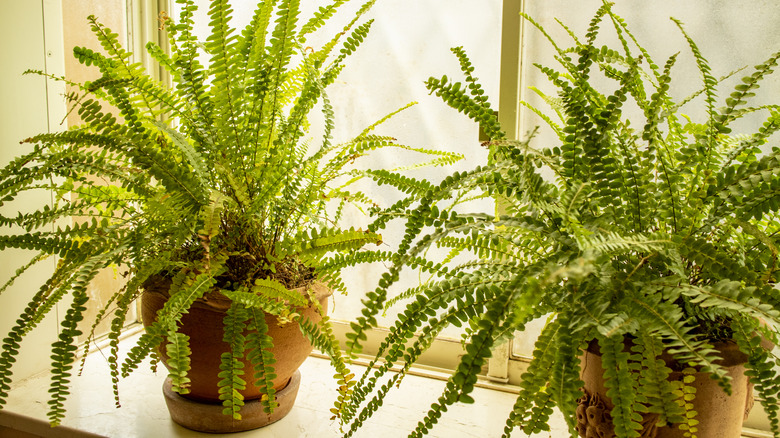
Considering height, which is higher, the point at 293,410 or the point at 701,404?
the point at 701,404

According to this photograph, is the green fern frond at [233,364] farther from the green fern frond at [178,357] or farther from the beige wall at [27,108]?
the beige wall at [27,108]

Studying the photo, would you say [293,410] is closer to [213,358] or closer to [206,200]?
[213,358]

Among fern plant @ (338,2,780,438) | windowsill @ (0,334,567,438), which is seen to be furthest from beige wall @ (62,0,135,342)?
fern plant @ (338,2,780,438)

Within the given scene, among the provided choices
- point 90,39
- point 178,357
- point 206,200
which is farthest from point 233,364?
point 90,39

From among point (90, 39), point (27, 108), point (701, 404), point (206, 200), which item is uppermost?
point (90, 39)

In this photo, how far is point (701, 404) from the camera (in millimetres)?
771

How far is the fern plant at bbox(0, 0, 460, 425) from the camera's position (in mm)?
899

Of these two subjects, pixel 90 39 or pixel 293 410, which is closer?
pixel 293 410

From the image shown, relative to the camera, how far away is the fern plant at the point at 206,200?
35.4 inches

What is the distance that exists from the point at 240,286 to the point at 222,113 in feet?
1.01

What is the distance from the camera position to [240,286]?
979mm

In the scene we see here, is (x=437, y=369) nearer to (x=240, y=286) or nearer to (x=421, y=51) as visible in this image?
(x=240, y=286)

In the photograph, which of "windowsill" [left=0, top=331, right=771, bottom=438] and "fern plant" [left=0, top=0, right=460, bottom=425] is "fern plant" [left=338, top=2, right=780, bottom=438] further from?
"windowsill" [left=0, top=331, right=771, bottom=438]

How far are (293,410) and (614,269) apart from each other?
0.78 m
